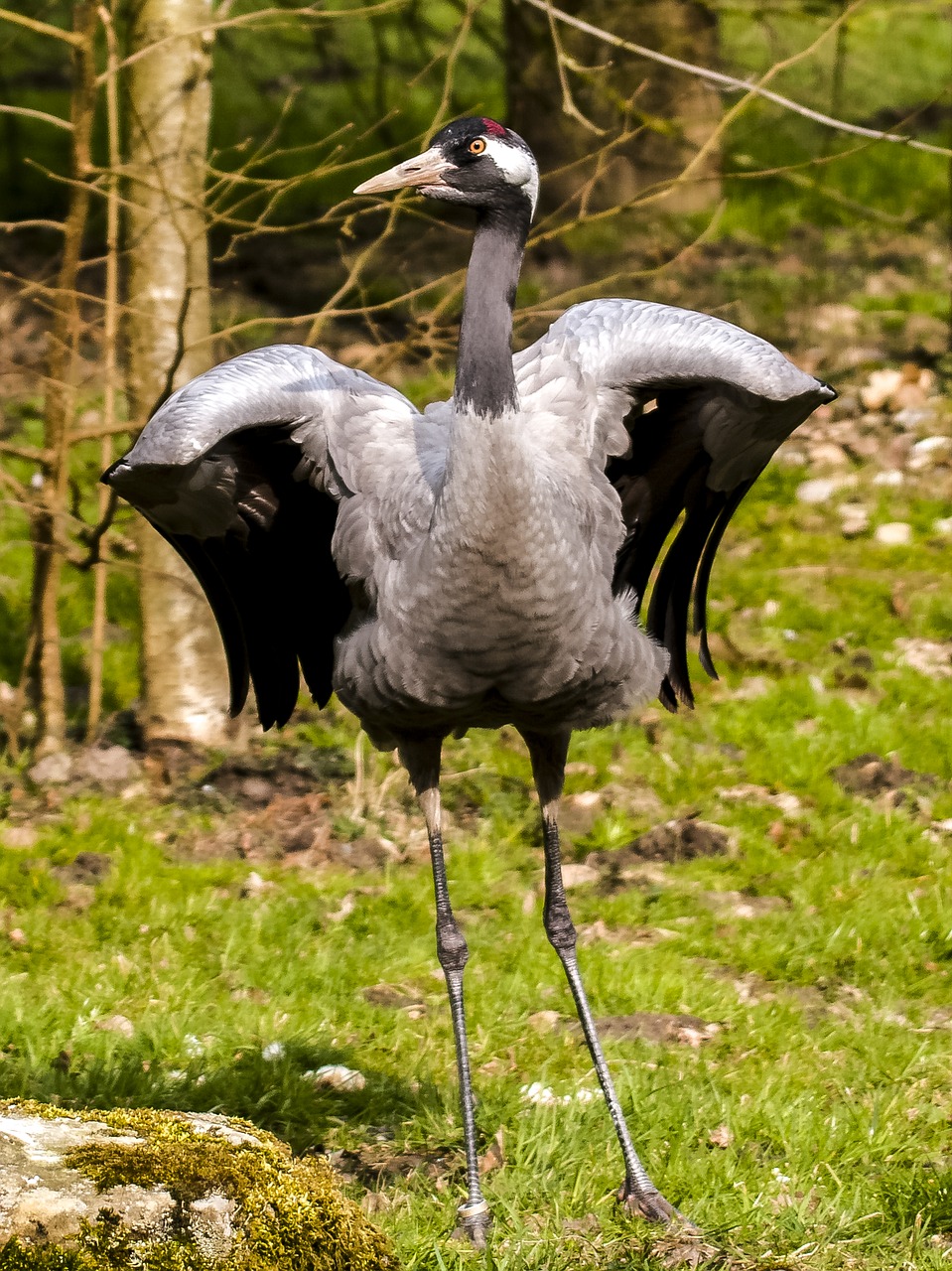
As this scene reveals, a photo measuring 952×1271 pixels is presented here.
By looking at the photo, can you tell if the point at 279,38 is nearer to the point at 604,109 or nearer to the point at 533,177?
the point at 604,109

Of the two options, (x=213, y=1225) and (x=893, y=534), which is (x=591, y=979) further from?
(x=893, y=534)

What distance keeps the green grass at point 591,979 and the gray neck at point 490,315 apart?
180cm

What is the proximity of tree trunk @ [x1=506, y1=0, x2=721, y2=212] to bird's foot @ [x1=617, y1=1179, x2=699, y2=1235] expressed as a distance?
6.84 m

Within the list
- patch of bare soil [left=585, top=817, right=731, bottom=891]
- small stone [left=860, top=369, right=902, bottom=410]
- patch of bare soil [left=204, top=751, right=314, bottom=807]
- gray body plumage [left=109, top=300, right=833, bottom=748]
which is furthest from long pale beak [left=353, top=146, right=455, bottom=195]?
small stone [left=860, top=369, right=902, bottom=410]

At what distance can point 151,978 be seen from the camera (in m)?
4.68

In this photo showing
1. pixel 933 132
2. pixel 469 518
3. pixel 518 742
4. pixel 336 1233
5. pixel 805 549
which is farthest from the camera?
pixel 933 132

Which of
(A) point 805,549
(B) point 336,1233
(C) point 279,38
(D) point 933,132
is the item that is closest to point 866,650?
(A) point 805,549

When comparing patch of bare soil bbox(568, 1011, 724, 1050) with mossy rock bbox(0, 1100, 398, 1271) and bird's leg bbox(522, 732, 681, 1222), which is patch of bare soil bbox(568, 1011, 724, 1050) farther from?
mossy rock bbox(0, 1100, 398, 1271)

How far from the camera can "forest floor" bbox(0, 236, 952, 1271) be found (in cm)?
377

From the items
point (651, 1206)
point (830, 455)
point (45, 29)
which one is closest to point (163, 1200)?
point (651, 1206)

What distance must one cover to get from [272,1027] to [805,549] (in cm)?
398

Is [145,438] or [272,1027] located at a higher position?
[145,438]

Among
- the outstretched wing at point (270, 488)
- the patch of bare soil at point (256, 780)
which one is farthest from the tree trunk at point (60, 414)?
the outstretched wing at point (270, 488)

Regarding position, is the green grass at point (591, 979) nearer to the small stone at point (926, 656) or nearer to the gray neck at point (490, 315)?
the small stone at point (926, 656)
